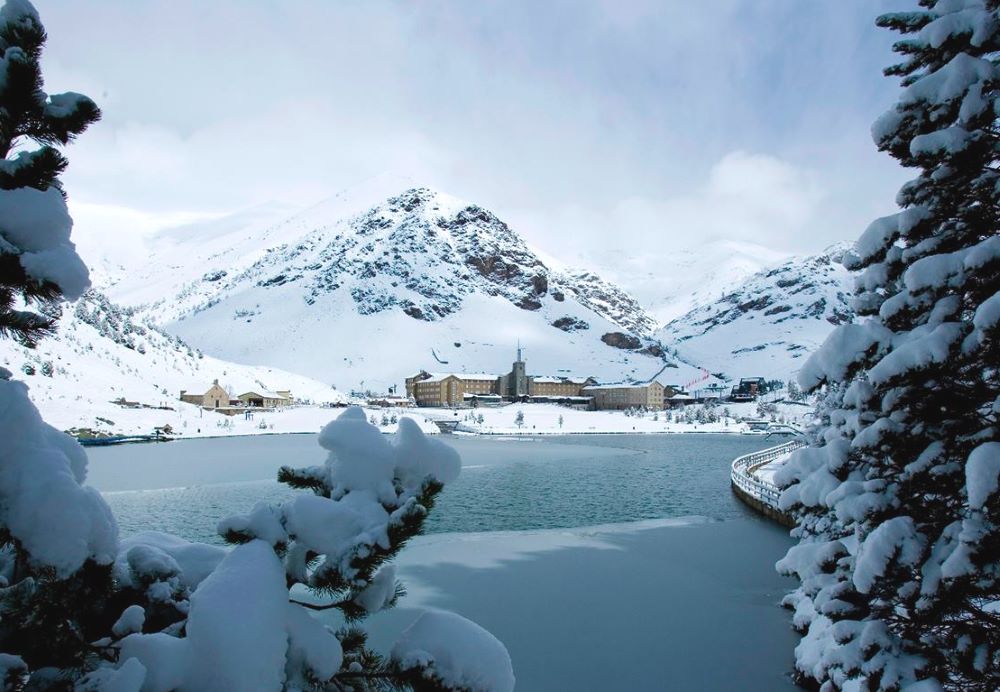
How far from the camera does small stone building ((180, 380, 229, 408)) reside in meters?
77.2

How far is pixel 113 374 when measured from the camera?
67.5 meters

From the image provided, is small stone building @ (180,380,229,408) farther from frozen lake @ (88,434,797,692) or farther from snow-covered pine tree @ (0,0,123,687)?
snow-covered pine tree @ (0,0,123,687)

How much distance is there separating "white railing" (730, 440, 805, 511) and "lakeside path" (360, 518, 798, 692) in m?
3.41

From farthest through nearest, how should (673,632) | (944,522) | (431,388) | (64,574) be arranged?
1. (431,388)
2. (673,632)
3. (944,522)
4. (64,574)

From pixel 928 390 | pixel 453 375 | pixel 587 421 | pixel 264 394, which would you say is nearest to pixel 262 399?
pixel 264 394

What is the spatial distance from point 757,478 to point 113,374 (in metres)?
67.4

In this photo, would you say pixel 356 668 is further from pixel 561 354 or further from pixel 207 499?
pixel 561 354

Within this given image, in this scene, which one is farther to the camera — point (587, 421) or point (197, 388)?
point (587, 421)

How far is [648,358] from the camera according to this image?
7707 inches

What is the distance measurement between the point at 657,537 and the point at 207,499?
18.6m

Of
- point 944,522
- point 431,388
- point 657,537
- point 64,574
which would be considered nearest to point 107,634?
point 64,574

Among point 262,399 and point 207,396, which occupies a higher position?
point 262,399

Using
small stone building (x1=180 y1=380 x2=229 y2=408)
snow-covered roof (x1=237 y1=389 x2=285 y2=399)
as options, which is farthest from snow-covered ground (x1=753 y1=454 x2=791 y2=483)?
snow-covered roof (x1=237 y1=389 x2=285 y2=399)

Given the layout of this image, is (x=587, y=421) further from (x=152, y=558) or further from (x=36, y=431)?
(x=36, y=431)
